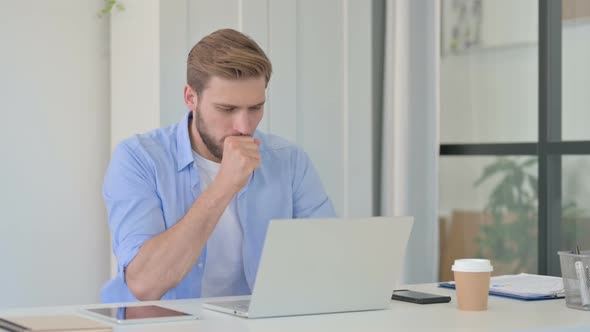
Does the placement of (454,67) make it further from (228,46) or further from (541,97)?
(228,46)

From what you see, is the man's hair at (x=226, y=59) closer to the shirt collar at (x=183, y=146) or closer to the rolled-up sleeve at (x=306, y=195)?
the shirt collar at (x=183, y=146)

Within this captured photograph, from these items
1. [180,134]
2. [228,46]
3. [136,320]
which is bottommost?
[136,320]

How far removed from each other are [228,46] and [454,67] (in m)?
1.53

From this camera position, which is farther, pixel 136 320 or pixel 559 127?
pixel 559 127

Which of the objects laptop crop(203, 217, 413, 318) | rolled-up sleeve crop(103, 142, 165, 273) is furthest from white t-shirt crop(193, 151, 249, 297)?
laptop crop(203, 217, 413, 318)

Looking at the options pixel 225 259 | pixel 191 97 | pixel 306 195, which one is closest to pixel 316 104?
pixel 306 195

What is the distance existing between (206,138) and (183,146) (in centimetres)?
6

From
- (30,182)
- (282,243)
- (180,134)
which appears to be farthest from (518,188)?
(282,243)

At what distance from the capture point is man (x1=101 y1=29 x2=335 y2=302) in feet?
7.27

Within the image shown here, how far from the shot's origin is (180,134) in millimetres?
2469

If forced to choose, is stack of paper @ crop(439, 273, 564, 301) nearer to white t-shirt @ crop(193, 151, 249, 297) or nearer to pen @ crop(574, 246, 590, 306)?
pen @ crop(574, 246, 590, 306)

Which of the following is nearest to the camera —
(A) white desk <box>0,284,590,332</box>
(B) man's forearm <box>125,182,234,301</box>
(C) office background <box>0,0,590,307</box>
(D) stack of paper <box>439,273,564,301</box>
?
(A) white desk <box>0,284,590,332</box>

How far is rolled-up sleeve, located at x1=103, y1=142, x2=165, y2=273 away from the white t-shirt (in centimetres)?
17

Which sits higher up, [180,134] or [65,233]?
[180,134]
